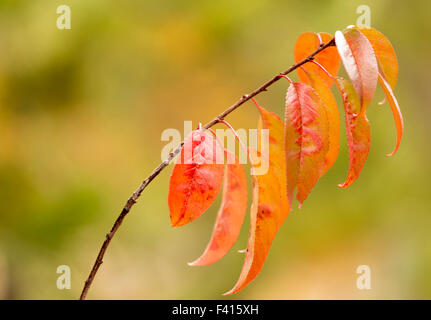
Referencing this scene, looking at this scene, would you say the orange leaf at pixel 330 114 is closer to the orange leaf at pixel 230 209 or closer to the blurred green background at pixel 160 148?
the orange leaf at pixel 230 209

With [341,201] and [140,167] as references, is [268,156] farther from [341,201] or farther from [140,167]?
[341,201]

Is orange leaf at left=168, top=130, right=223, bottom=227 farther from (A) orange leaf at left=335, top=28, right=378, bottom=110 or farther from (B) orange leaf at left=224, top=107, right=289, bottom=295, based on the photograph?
(A) orange leaf at left=335, top=28, right=378, bottom=110

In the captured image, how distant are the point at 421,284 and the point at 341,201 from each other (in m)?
0.53

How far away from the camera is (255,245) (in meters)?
0.46

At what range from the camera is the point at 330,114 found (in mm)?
495

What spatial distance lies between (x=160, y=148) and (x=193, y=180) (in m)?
1.73

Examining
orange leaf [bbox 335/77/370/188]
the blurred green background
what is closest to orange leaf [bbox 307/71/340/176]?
orange leaf [bbox 335/77/370/188]

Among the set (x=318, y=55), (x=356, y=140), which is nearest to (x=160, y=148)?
(x=318, y=55)

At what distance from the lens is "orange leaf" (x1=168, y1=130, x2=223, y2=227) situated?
47cm

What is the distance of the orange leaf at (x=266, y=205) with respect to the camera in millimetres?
449

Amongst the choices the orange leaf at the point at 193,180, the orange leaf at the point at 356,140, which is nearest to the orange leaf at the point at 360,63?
the orange leaf at the point at 356,140

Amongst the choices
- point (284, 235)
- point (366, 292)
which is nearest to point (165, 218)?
point (284, 235)

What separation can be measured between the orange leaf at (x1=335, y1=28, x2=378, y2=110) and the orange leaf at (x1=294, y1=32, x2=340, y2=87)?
107mm

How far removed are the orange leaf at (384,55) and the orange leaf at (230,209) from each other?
0.64ft
